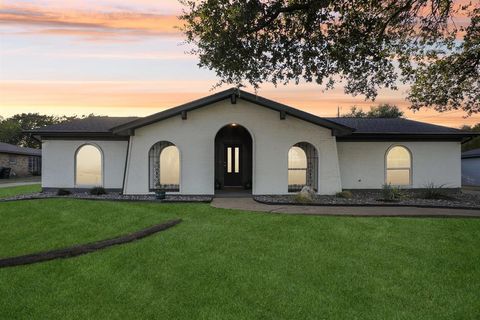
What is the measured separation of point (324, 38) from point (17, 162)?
37.4 metres

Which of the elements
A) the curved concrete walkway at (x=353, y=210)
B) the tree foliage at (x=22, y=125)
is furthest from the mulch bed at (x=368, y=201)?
the tree foliage at (x=22, y=125)

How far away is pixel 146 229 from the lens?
→ 31.7 feet

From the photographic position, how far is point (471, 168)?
3020cm

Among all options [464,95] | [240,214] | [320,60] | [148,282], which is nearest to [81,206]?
[240,214]

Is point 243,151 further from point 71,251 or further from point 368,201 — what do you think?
point 71,251

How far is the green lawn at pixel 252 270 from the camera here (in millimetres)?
5422

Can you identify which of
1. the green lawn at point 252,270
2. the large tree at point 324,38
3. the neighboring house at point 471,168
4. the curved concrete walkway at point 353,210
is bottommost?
the green lawn at point 252,270

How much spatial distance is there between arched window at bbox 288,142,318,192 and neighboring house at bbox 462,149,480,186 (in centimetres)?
1911

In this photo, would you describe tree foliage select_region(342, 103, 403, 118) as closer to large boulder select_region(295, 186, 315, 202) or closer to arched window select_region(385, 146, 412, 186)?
arched window select_region(385, 146, 412, 186)

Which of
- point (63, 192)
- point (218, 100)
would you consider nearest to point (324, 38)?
point (218, 100)

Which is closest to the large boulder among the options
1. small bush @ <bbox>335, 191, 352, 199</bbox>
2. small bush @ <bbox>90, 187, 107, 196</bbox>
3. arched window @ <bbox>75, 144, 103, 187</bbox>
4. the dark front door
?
small bush @ <bbox>335, 191, 352, 199</bbox>

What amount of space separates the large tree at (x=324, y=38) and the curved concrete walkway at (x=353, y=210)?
4536 mm

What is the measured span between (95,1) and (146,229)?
8310 mm

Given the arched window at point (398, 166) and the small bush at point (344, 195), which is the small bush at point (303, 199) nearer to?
the small bush at point (344, 195)
